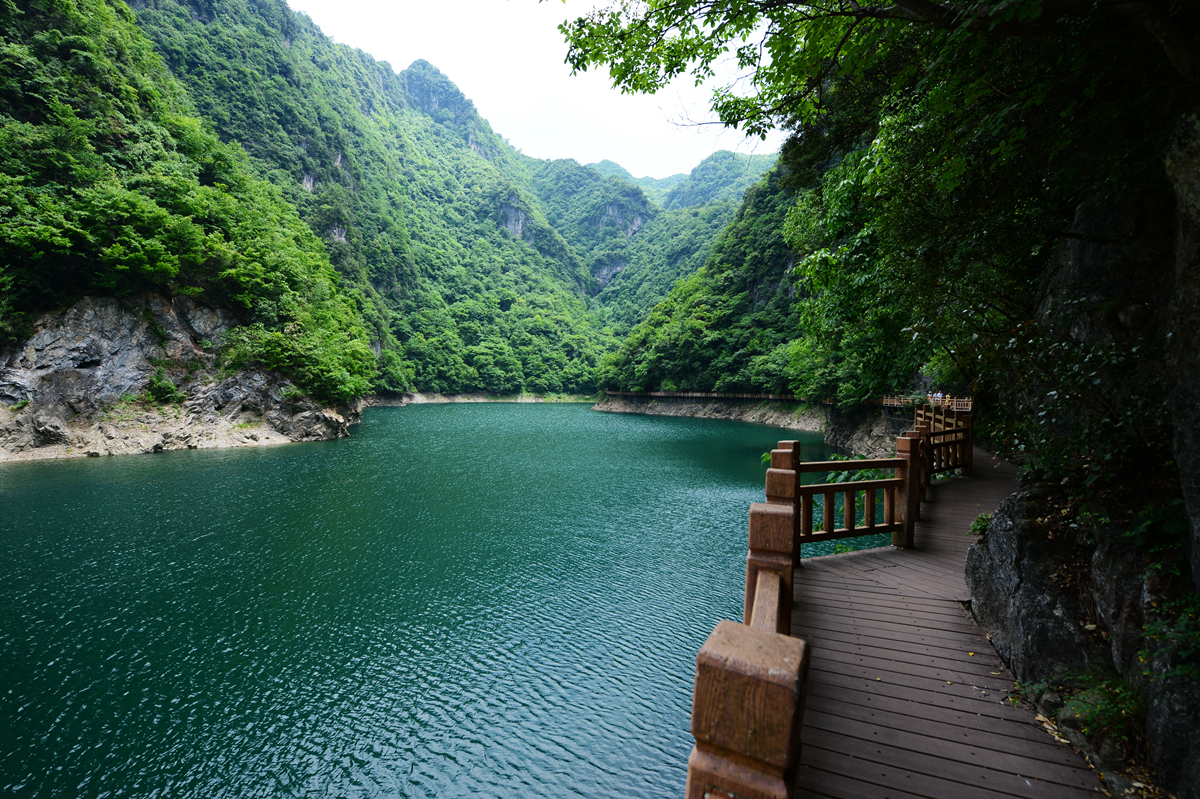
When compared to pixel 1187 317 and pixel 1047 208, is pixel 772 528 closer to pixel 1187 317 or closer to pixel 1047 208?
pixel 1187 317

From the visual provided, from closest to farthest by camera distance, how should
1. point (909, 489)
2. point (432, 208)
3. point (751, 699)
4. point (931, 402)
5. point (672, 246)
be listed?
point (751, 699) < point (909, 489) < point (931, 402) < point (672, 246) < point (432, 208)

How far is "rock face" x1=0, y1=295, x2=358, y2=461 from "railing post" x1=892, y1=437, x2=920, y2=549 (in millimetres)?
29045

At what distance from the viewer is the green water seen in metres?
5.35

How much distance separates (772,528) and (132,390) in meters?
30.4

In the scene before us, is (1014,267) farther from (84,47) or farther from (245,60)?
(245,60)

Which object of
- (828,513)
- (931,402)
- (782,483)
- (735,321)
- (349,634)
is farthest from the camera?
(735,321)

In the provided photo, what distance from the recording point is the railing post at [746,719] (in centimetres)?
115

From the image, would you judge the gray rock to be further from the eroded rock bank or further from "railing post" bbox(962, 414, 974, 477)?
the eroded rock bank

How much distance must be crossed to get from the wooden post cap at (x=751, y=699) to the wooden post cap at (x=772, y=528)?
143cm

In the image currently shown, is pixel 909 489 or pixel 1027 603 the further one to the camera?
pixel 909 489

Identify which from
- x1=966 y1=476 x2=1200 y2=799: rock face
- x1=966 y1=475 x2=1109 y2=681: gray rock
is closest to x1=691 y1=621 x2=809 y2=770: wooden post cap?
x1=966 y1=476 x2=1200 y2=799: rock face

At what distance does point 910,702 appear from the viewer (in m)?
3.09

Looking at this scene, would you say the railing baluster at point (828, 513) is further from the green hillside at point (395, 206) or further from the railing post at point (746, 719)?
the green hillside at point (395, 206)

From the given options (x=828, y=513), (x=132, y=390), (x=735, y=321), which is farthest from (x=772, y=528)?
(x=735, y=321)
